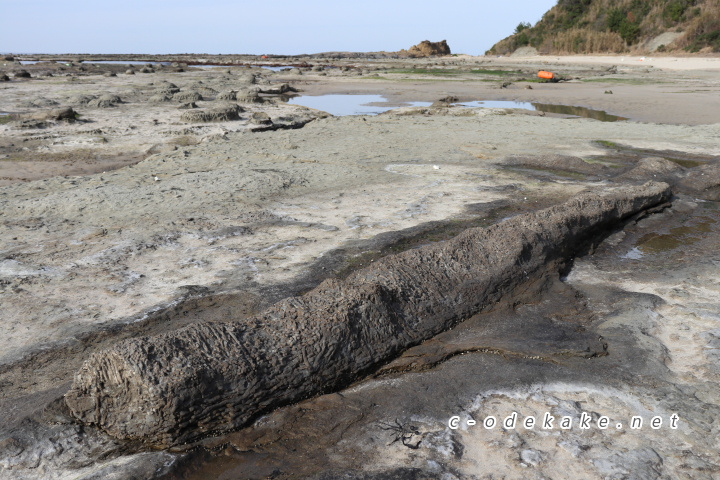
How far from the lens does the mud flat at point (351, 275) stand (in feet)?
8.52

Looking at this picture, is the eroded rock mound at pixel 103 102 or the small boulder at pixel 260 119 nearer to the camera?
the small boulder at pixel 260 119

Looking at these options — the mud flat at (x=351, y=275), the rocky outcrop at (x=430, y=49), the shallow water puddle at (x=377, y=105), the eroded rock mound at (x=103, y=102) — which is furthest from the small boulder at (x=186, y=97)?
the rocky outcrop at (x=430, y=49)

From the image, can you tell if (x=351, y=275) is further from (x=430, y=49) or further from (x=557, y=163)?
(x=430, y=49)

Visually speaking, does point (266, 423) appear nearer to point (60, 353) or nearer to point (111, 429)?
point (111, 429)

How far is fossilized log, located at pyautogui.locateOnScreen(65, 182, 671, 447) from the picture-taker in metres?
2.69

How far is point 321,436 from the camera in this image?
2711mm

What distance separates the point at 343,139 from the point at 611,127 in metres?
4.93

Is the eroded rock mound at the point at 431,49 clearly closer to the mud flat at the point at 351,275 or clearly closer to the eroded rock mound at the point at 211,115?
the eroded rock mound at the point at 211,115

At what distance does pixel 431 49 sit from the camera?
→ 69500 mm

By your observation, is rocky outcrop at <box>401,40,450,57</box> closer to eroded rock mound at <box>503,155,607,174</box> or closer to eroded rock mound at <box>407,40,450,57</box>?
eroded rock mound at <box>407,40,450,57</box>

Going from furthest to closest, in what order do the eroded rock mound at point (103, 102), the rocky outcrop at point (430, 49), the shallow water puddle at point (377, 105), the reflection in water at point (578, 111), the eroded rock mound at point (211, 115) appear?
1. the rocky outcrop at point (430, 49)
2. the shallow water puddle at point (377, 105)
3. the eroded rock mound at point (103, 102)
4. the reflection in water at point (578, 111)
5. the eroded rock mound at point (211, 115)

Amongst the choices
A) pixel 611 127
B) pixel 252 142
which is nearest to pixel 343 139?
pixel 252 142

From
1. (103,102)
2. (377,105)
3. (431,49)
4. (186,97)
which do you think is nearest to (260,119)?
(103,102)

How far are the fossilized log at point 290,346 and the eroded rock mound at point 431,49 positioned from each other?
223 ft
